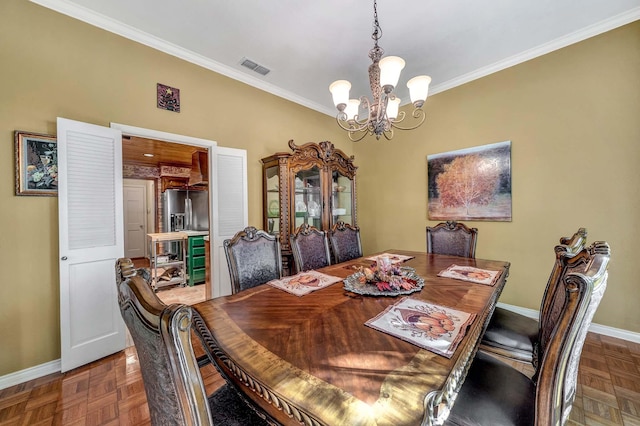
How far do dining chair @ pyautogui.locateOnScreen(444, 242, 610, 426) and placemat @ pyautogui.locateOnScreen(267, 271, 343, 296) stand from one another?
825mm

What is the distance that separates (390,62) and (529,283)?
279cm

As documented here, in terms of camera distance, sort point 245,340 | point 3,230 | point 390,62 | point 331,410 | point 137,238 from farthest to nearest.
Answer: point 137,238 < point 3,230 < point 390,62 < point 245,340 < point 331,410

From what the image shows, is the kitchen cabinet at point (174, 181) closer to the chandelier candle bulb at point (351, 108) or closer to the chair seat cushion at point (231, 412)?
the chandelier candle bulb at point (351, 108)

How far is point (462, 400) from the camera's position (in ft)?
3.17

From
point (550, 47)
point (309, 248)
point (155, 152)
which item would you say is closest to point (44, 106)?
point (309, 248)

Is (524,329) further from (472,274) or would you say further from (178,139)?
(178,139)

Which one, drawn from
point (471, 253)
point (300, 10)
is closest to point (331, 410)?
point (471, 253)

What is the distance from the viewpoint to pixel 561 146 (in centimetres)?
251

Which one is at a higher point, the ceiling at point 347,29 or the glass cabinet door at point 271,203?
the ceiling at point 347,29

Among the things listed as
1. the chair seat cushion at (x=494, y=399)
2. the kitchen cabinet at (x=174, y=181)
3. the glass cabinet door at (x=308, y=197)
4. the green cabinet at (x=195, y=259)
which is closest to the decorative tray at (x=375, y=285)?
the chair seat cushion at (x=494, y=399)

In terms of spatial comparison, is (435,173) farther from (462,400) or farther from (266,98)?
(462,400)

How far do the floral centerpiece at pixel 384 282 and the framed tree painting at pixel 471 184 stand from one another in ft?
6.57

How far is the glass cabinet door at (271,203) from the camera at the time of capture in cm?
315

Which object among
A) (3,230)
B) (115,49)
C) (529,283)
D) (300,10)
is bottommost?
(529,283)
